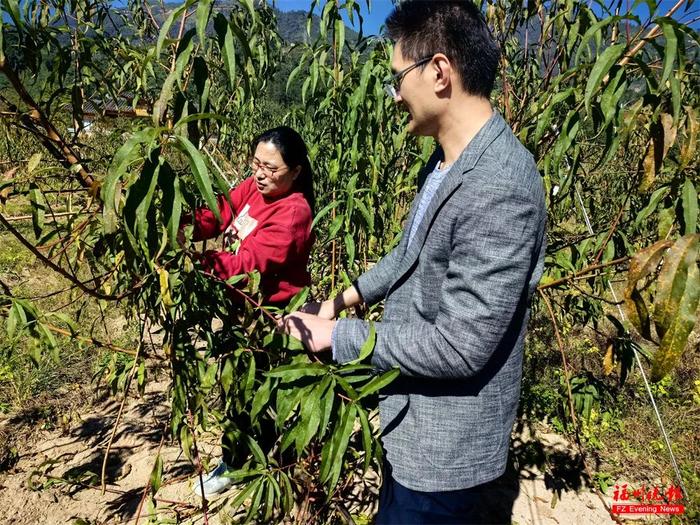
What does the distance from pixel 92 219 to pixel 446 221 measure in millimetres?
781

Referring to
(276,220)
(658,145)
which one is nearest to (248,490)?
(276,220)

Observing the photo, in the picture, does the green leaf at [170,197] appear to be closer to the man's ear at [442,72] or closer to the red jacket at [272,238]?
the man's ear at [442,72]

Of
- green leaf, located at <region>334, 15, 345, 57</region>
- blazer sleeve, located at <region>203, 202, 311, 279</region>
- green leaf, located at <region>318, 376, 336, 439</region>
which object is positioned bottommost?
green leaf, located at <region>318, 376, 336, 439</region>

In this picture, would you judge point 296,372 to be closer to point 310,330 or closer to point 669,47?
point 310,330

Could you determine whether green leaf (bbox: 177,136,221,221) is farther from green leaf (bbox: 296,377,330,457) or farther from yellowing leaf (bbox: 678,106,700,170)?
yellowing leaf (bbox: 678,106,700,170)

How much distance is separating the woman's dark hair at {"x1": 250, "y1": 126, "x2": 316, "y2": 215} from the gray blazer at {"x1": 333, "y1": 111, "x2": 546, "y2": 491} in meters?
0.73

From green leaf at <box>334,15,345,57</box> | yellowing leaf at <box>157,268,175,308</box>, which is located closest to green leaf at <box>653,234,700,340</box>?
yellowing leaf at <box>157,268,175,308</box>

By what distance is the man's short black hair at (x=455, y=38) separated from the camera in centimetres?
97

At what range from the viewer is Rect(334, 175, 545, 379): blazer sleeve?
870 millimetres

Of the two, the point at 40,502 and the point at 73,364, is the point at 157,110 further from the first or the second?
the point at 73,364

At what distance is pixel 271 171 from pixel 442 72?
0.92 m

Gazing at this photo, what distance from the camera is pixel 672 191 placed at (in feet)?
4.21

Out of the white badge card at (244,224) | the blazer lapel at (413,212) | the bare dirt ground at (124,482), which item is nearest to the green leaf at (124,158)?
the blazer lapel at (413,212)

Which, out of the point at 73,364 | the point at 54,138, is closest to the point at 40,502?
the point at 73,364
